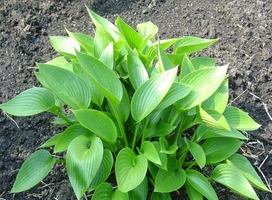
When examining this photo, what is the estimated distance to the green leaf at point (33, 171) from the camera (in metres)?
1.68

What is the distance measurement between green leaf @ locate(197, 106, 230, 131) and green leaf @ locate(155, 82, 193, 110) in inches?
3.8

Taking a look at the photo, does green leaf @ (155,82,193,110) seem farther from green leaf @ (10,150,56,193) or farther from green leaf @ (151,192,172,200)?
green leaf @ (10,150,56,193)

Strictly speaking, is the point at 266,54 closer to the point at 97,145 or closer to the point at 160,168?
the point at 160,168

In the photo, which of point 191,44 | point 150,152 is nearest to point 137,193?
point 150,152

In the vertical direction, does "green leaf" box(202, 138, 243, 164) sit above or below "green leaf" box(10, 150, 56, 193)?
below

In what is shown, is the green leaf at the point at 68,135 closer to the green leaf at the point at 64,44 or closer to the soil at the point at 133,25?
the soil at the point at 133,25

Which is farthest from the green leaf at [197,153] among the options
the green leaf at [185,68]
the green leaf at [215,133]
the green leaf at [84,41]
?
the green leaf at [84,41]

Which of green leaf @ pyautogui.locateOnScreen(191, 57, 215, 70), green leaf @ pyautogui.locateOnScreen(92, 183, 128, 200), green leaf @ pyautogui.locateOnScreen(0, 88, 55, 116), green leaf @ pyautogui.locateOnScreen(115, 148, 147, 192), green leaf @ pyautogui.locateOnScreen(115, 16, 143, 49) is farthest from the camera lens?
green leaf @ pyautogui.locateOnScreen(191, 57, 215, 70)

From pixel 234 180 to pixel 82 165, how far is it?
2.25 feet

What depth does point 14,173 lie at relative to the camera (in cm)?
201

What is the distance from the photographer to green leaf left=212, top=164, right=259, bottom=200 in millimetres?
1648

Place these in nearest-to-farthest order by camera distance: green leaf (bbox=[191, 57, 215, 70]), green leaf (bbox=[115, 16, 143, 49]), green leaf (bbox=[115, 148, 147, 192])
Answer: green leaf (bbox=[115, 148, 147, 192])
green leaf (bbox=[115, 16, 143, 49])
green leaf (bbox=[191, 57, 215, 70])

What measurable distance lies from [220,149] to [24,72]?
4.44 feet

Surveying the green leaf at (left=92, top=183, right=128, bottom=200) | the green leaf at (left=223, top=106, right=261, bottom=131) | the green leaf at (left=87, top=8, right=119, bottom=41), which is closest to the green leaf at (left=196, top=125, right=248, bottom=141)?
the green leaf at (left=223, top=106, right=261, bottom=131)
